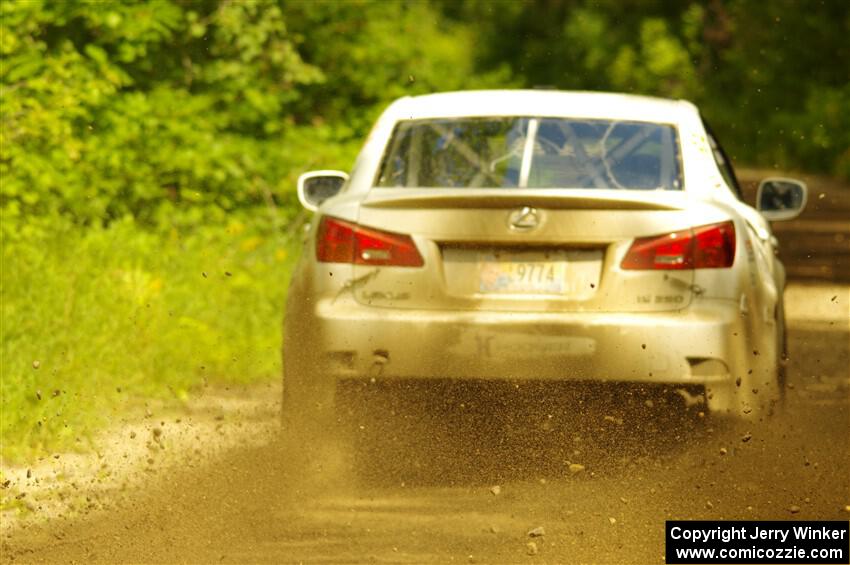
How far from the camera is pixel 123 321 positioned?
9852mm

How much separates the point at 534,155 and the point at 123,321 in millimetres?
2992

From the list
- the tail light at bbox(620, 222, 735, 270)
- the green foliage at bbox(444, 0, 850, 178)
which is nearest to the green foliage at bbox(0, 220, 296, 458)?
the tail light at bbox(620, 222, 735, 270)

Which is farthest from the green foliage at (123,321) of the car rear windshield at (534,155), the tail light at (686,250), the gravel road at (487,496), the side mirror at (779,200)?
the side mirror at (779,200)

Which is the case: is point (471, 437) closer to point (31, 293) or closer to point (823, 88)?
point (31, 293)

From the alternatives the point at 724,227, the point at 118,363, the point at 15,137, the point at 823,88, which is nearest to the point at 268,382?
the point at 118,363

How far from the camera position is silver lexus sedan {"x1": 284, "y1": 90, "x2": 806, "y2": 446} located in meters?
7.18

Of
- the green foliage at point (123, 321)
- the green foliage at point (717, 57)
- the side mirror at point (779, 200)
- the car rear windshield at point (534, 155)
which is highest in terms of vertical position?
the car rear windshield at point (534, 155)

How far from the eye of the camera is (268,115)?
13406 millimetres

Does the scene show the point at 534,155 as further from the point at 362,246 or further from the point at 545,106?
the point at 362,246

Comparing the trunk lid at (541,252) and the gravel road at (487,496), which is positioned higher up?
the trunk lid at (541,252)

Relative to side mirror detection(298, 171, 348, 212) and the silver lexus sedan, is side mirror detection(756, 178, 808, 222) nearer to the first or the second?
the silver lexus sedan

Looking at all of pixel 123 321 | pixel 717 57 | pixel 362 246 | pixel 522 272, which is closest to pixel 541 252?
pixel 522 272

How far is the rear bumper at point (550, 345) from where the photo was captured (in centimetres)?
715

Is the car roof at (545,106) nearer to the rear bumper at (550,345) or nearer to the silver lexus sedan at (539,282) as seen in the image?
the silver lexus sedan at (539,282)
